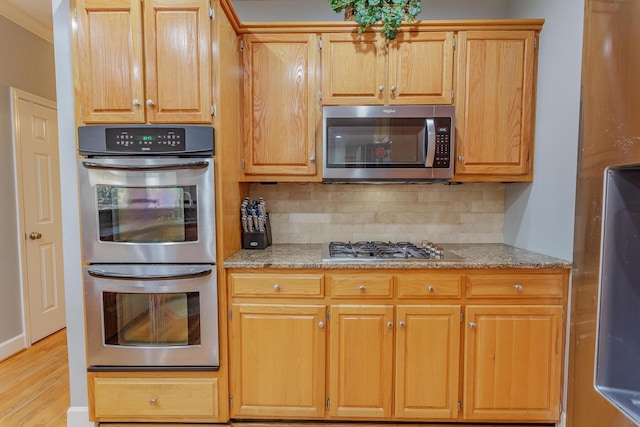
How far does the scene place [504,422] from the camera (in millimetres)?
1713

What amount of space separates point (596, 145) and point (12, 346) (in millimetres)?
3866

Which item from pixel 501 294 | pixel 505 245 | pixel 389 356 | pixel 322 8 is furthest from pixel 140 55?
pixel 505 245

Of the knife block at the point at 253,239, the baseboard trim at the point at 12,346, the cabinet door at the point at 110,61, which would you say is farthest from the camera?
the baseboard trim at the point at 12,346

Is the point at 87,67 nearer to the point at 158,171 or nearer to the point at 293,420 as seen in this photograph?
the point at 158,171

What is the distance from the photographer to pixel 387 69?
1.91 m

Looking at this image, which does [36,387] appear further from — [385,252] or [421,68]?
[421,68]

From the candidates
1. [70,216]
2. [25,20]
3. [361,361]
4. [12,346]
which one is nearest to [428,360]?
[361,361]

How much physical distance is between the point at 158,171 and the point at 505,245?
2.27 metres

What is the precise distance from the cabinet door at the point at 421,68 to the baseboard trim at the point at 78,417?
259 centimetres

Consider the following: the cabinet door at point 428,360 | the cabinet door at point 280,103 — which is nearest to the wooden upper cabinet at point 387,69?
the cabinet door at point 280,103

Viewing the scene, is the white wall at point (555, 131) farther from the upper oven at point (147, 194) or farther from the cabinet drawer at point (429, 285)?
the upper oven at point (147, 194)

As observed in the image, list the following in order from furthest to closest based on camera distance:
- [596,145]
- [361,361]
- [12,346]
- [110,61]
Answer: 1. [12,346]
2. [361,361]
3. [110,61]
4. [596,145]

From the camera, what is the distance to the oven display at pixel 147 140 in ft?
5.24

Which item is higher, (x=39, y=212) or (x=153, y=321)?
(x=39, y=212)
